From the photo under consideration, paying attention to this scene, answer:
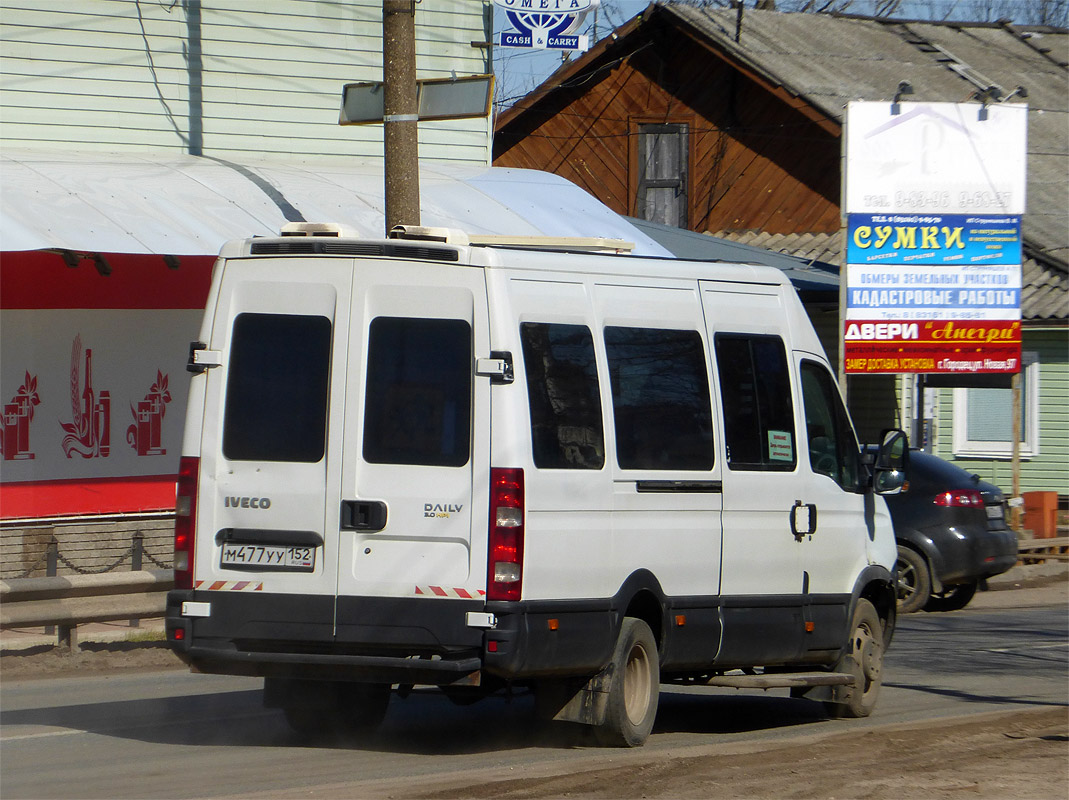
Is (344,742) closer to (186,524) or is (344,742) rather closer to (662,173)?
(186,524)

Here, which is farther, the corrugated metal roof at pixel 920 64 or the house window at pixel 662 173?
the house window at pixel 662 173

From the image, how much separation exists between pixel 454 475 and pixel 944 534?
977cm

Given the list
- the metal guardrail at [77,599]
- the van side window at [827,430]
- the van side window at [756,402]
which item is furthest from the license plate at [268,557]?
the metal guardrail at [77,599]

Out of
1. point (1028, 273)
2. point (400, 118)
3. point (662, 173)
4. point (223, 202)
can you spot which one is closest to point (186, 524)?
point (400, 118)

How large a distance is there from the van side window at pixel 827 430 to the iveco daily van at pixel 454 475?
0.92 m

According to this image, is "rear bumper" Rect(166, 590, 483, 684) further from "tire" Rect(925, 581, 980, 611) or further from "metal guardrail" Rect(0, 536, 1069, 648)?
"tire" Rect(925, 581, 980, 611)

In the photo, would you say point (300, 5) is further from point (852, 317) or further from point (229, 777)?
point (229, 777)

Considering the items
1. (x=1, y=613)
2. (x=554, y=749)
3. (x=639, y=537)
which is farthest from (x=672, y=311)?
(x=1, y=613)

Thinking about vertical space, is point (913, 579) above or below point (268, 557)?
below

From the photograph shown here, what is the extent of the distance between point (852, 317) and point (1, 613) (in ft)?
41.9

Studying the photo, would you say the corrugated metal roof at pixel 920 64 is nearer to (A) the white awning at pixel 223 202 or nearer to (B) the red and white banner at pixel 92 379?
(A) the white awning at pixel 223 202

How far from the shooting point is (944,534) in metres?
16.0

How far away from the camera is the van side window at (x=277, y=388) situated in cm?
757

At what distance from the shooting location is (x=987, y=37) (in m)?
34.5
